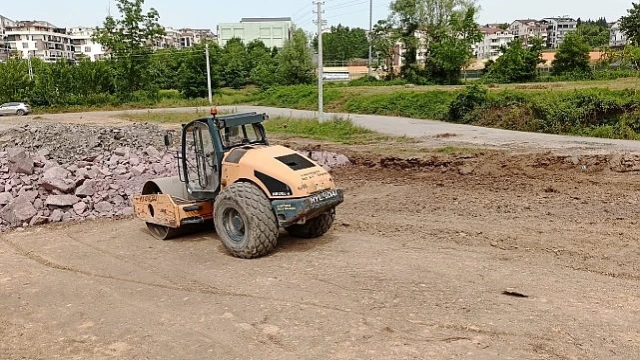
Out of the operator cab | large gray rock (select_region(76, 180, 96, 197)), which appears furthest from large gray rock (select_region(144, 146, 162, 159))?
the operator cab

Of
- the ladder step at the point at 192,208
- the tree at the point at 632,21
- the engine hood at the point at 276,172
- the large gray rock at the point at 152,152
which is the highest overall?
the tree at the point at 632,21

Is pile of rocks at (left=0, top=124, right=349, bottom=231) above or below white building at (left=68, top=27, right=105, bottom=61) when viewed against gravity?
below

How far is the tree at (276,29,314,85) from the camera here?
64.2 meters

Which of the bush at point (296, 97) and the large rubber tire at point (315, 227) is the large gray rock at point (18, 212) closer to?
the large rubber tire at point (315, 227)

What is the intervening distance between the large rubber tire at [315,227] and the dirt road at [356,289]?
158 millimetres

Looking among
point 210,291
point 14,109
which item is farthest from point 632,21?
point 210,291

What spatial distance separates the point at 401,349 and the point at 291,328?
1202 millimetres

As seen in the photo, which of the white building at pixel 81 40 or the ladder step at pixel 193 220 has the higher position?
the white building at pixel 81 40

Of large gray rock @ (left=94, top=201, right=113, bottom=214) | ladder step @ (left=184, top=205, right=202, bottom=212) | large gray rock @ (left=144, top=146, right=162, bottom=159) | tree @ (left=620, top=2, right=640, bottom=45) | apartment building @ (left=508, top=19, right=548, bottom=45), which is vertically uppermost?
apartment building @ (left=508, top=19, right=548, bottom=45)

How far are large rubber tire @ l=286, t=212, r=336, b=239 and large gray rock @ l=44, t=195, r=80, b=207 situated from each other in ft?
15.9

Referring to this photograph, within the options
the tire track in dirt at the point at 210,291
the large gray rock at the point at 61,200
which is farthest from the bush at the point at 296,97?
the tire track in dirt at the point at 210,291

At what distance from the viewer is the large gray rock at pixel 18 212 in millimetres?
10891

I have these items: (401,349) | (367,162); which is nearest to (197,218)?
(401,349)

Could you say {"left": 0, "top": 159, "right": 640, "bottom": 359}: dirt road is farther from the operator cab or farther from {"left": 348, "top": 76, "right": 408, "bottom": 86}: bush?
{"left": 348, "top": 76, "right": 408, "bottom": 86}: bush
